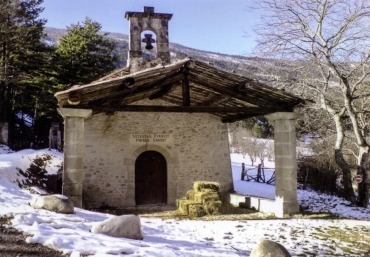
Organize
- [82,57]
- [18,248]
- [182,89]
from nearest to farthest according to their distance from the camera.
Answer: [18,248] → [182,89] → [82,57]

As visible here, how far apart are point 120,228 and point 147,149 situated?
22.1ft

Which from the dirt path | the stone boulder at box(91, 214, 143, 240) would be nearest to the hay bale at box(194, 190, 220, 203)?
the stone boulder at box(91, 214, 143, 240)

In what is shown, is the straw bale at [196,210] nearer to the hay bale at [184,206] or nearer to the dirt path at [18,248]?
the hay bale at [184,206]

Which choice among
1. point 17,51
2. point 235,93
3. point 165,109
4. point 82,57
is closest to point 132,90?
point 165,109

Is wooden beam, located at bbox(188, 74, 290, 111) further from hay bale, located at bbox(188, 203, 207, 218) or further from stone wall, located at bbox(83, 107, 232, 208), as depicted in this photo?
stone wall, located at bbox(83, 107, 232, 208)

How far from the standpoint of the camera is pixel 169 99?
1230 centimetres

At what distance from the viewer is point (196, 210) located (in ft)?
30.8

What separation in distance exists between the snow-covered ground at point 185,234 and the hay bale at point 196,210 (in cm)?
121

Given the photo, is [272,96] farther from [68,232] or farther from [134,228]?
[68,232]

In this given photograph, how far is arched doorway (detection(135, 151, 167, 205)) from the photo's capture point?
12086 millimetres

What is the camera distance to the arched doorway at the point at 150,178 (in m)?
12.1

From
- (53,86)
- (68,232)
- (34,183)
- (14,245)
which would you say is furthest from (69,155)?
(53,86)

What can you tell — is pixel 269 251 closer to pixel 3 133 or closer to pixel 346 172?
Answer: pixel 346 172

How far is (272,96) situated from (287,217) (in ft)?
10.1
